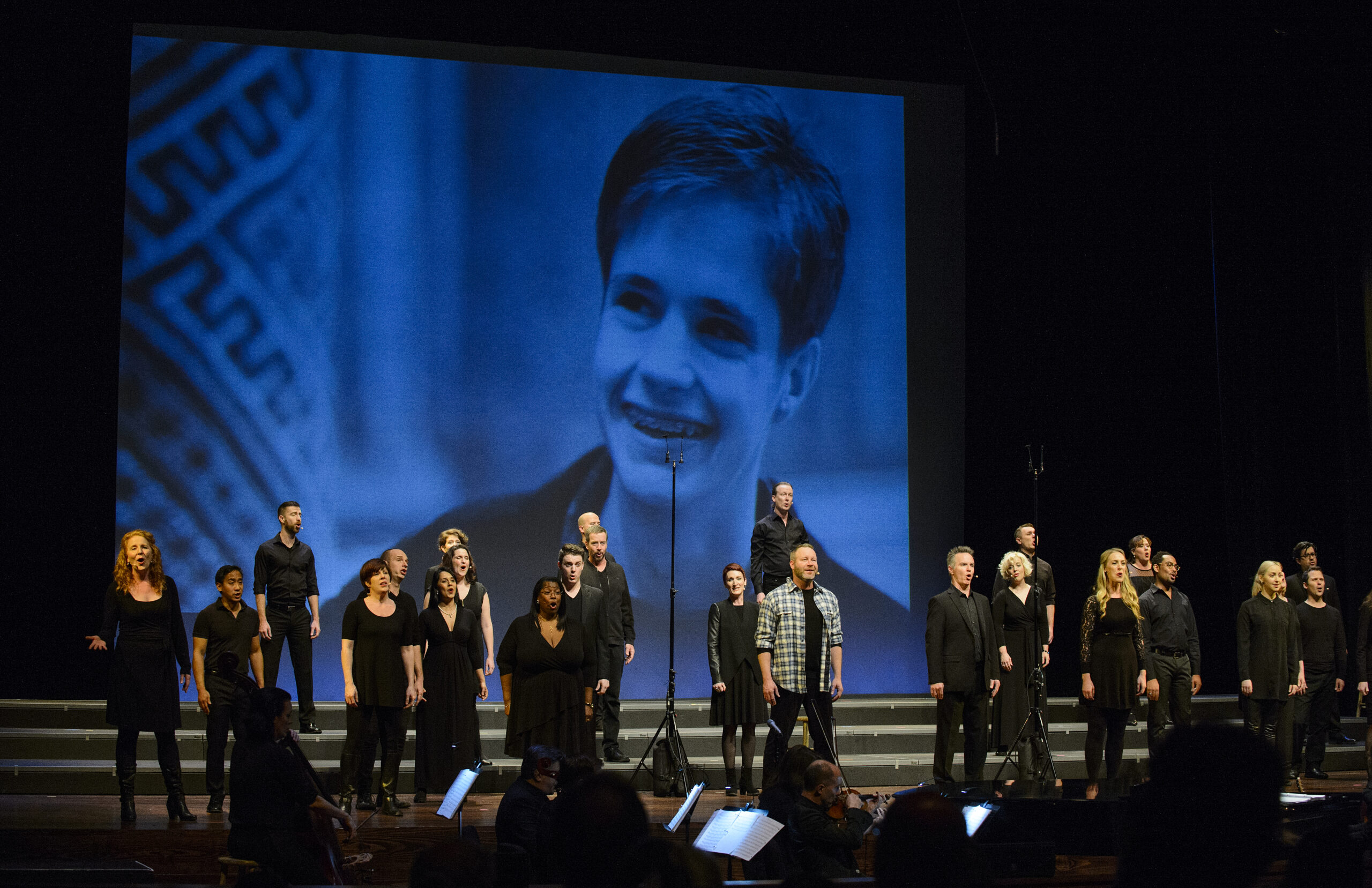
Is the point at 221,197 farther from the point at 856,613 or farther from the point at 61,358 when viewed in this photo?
the point at 856,613

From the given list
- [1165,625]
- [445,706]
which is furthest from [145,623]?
[1165,625]

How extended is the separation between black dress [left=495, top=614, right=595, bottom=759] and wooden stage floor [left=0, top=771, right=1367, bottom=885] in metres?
0.45

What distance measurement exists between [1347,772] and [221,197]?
26.9ft

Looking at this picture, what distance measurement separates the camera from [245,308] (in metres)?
8.15

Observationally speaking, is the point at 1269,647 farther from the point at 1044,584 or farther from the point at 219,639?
the point at 219,639

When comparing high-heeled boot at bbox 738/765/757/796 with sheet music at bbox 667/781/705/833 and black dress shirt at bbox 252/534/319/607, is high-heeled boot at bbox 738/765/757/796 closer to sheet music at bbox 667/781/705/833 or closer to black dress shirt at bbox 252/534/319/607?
sheet music at bbox 667/781/705/833

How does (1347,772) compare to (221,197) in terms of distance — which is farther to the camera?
(221,197)

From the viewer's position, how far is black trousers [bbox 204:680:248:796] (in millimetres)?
5855

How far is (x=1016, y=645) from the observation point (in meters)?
6.95

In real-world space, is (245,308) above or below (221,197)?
below

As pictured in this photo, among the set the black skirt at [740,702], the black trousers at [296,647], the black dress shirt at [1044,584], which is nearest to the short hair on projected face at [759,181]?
the black dress shirt at [1044,584]

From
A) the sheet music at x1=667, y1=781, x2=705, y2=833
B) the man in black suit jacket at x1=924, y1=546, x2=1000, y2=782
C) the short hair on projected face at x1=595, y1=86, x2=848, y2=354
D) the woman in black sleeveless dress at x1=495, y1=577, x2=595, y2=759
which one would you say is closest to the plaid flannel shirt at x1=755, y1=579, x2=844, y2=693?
the man in black suit jacket at x1=924, y1=546, x2=1000, y2=782

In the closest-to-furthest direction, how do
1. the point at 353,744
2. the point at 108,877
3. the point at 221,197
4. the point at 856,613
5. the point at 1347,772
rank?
the point at 108,877 < the point at 353,744 < the point at 1347,772 < the point at 221,197 < the point at 856,613

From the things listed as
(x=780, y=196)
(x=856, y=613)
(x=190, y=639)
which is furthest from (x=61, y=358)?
(x=856, y=613)
